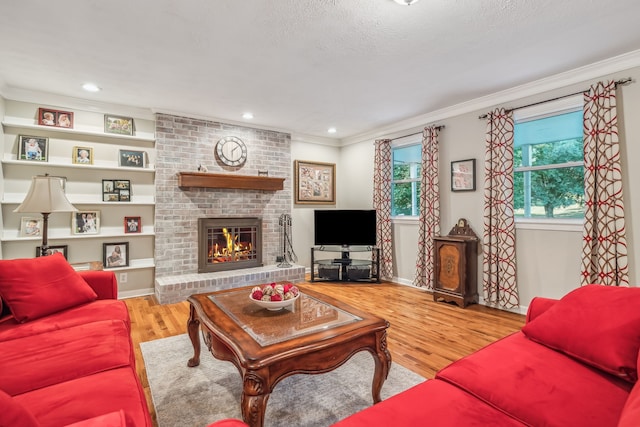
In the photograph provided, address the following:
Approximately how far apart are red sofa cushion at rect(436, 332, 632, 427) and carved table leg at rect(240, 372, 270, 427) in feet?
2.57

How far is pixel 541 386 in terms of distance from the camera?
1.22 m

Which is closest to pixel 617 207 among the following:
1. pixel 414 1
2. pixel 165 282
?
pixel 414 1

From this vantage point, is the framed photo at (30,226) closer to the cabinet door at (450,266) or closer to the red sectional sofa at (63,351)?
the red sectional sofa at (63,351)

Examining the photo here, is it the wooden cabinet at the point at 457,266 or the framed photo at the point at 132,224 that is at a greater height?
the framed photo at the point at 132,224

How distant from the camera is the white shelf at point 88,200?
3.56 meters

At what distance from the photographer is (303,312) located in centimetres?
205

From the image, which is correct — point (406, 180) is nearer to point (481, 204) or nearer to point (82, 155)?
point (481, 204)

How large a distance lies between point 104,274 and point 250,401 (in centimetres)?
174

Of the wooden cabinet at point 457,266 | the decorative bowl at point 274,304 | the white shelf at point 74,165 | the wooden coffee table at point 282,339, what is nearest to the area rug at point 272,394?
the wooden coffee table at point 282,339

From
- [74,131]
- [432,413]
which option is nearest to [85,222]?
[74,131]

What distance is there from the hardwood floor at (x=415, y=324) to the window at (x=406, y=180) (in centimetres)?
130

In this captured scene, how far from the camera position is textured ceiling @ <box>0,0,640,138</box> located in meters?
2.15

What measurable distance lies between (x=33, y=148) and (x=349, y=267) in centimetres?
433

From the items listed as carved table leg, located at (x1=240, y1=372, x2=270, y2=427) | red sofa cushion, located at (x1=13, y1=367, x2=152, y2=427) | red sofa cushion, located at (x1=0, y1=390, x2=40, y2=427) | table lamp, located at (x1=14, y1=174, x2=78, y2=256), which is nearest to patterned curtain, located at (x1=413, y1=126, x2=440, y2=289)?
carved table leg, located at (x1=240, y1=372, x2=270, y2=427)
